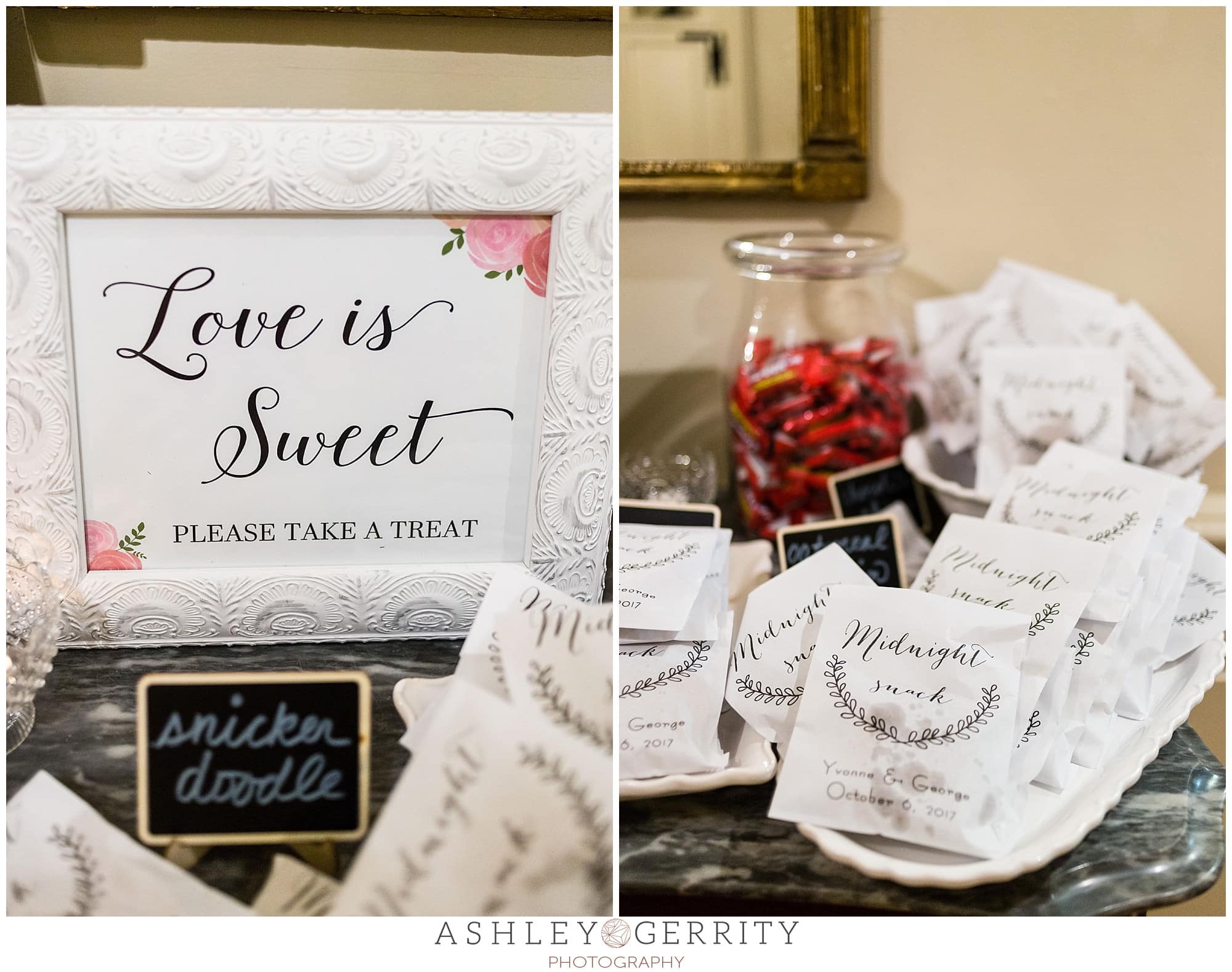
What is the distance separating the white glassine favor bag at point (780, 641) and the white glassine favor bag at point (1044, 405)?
0.38 meters

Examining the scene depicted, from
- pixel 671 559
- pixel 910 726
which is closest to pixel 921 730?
pixel 910 726

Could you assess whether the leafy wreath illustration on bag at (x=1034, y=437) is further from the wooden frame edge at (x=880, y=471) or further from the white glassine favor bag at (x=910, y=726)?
the white glassine favor bag at (x=910, y=726)

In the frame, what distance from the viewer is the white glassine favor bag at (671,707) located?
0.53 m

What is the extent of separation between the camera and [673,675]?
57cm

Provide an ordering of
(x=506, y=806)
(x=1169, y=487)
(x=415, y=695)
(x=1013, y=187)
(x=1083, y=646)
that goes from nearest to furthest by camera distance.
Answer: (x=506, y=806)
(x=415, y=695)
(x=1083, y=646)
(x=1169, y=487)
(x=1013, y=187)

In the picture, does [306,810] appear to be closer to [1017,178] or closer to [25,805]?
[25,805]

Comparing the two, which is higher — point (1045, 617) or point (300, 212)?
point (300, 212)

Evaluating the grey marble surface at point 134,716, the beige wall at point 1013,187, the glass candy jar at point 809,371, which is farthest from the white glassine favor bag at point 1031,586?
the beige wall at point 1013,187

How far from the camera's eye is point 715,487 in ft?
3.56

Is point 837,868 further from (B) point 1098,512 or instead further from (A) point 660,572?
(B) point 1098,512

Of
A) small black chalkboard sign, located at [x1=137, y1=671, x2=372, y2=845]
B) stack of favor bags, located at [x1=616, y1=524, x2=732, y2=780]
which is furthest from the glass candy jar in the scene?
small black chalkboard sign, located at [x1=137, y1=671, x2=372, y2=845]

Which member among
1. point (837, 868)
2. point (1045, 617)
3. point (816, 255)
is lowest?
point (837, 868)

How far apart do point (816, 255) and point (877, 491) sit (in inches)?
10.8

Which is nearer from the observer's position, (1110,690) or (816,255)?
(1110,690)
